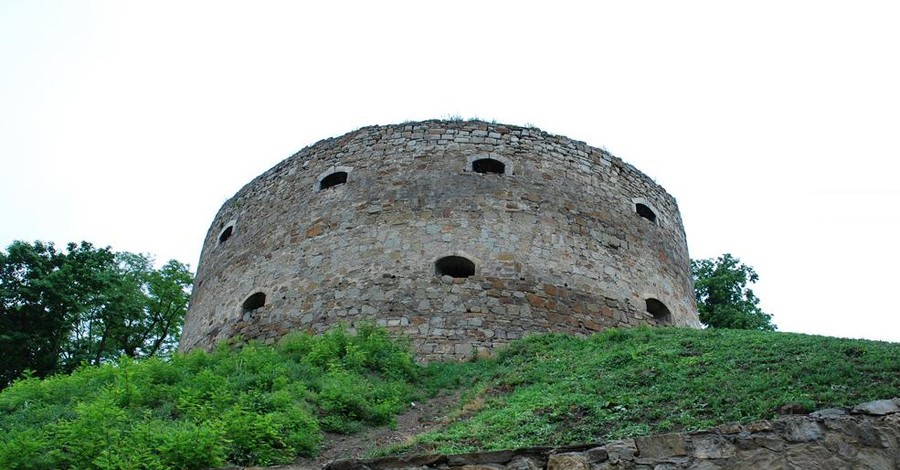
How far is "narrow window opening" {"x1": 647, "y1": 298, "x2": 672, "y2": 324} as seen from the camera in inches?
508

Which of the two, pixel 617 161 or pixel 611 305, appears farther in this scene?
pixel 617 161

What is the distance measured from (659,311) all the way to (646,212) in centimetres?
194

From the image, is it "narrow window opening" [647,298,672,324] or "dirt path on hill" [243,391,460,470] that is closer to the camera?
"dirt path on hill" [243,391,460,470]

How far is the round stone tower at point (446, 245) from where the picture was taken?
11500 millimetres

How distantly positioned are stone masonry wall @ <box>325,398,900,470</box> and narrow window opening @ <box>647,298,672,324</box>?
7.42m

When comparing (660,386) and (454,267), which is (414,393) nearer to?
(660,386)

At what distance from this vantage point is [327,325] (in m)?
11.4

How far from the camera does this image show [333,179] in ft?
44.8

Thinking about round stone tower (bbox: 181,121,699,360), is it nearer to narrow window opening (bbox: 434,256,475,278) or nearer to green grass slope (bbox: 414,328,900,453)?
narrow window opening (bbox: 434,256,475,278)

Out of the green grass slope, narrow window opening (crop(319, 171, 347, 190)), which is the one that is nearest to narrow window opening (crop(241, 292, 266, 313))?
narrow window opening (crop(319, 171, 347, 190))

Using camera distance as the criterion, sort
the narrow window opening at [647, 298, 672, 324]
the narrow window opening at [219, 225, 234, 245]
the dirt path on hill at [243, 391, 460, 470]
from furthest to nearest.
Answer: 1. the narrow window opening at [219, 225, 234, 245]
2. the narrow window opening at [647, 298, 672, 324]
3. the dirt path on hill at [243, 391, 460, 470]

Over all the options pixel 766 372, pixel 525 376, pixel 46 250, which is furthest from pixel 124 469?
pixel 46 250

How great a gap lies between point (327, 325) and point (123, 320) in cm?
678

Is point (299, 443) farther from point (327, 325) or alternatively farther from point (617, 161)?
point (617, 161)
